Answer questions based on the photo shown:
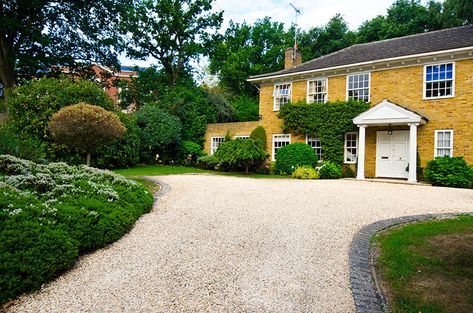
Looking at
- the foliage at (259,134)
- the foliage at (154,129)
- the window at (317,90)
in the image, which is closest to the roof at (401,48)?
the window at (317,90)

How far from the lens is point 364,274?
4004 millimetres

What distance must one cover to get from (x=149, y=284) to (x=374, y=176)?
49.5 feet

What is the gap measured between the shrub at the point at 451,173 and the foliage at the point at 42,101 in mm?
15110

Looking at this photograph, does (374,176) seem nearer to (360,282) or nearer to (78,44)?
(360,282)

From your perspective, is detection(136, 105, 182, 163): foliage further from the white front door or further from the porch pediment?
the white front door

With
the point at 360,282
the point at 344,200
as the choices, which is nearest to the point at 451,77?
the point at 344,200

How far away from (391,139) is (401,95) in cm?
222

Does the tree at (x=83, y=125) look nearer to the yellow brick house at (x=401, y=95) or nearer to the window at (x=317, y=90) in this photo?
the yellow brick house at (x=401, y=95)

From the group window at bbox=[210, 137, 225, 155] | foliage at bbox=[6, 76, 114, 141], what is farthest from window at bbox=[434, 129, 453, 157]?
foliage at bbox=[6, 76, 114, 141]

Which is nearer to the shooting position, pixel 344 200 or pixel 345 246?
pixel 345 246

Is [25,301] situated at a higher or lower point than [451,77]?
lower

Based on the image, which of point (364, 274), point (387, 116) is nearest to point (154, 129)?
point (387, 116)

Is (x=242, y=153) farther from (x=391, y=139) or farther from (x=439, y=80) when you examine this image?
(x=439, y=80)

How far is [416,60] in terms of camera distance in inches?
596
